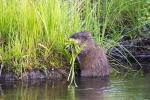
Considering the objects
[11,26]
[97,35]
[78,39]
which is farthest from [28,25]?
[97,35]

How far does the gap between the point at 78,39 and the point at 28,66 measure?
84cm

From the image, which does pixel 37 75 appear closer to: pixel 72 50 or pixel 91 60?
pixel 72 50

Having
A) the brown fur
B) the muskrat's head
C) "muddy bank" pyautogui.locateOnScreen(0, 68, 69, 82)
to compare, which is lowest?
"muddy bank" pyautogui.locateOnScreen(0, 68, 69, 82)

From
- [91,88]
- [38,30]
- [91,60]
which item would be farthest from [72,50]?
[91,88]

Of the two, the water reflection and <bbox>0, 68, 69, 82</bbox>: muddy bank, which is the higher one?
<bbox>0, 68, 69, 82</bbox>: muddy bank

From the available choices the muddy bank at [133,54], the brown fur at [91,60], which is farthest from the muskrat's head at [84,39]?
the muddy bank at [133,54]

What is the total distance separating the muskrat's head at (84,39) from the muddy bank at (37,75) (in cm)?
46

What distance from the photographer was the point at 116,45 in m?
9.20

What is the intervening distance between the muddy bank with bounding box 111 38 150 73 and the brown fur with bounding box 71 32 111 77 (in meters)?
0.68

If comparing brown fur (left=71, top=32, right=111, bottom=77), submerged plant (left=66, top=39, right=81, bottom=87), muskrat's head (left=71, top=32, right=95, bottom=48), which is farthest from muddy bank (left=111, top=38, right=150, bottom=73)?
submerged plant (left=66, top=39, right=81, bottom=87)

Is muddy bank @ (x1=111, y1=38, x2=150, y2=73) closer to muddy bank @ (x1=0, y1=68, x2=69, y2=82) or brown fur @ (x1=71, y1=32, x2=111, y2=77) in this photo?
brown fur @ (x1=71, y1=32, x2=111, y2=77)

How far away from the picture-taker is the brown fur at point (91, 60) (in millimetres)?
8281

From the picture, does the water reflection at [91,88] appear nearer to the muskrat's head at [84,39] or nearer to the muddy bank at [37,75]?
the muddy bank at [37,75]

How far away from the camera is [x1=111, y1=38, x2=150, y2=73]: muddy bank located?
912 cm
